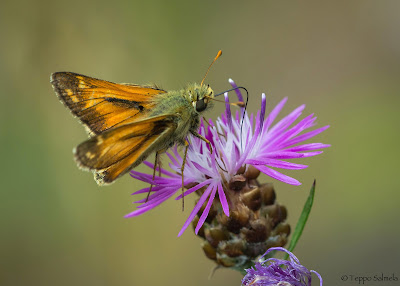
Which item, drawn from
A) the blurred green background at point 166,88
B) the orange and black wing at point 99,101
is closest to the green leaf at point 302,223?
the orange and black wing at point 99,101

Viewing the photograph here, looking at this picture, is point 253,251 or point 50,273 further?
point 50,273

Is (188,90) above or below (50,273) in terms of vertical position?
above

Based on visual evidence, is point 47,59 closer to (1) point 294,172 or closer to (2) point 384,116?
(1) point 294,172

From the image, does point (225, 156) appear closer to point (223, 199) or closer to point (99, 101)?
point (223, 199)

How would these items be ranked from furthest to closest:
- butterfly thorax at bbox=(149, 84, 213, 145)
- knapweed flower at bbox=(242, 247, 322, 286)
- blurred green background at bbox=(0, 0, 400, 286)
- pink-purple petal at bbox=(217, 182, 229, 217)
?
blurred green background at bbox=(0, 0, 400, 286) → butterfly thorax at bbox=(149, 84, 213, 145) → pink-purple petal at bbox=(217, 182, 229, 217) → knapweed flower at bbox=(242, 247, 322, 286)

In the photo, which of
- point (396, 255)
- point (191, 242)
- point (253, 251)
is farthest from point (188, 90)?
point (396, 255)

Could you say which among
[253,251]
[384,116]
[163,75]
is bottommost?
[253,251]

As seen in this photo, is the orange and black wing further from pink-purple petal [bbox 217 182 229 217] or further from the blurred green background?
the blurred green background

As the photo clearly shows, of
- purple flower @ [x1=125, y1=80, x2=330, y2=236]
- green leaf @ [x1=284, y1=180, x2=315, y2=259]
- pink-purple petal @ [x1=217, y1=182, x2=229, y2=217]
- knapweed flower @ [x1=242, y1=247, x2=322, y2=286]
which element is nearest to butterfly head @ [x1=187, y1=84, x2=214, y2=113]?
purple flower @ [x1=125, y1=80, x2=330, y2=236]

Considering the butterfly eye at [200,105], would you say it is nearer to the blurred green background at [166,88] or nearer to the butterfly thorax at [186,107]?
the butterfly thorax at [186,107]
